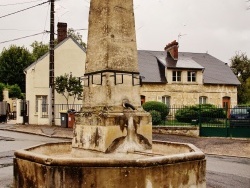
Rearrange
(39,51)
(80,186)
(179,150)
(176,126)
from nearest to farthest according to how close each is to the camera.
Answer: (80,186), (179,150), (176,126), (39,51)

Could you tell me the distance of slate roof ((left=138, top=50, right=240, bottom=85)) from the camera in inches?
1404

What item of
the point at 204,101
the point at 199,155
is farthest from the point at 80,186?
the point at 204,101

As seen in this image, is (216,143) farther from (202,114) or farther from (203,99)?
(203,99)

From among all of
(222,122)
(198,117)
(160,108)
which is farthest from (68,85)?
(222,122)

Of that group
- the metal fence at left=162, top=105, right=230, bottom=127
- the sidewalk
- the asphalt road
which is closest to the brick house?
the metal fence at left=162, top=105, right=230, bottom=127

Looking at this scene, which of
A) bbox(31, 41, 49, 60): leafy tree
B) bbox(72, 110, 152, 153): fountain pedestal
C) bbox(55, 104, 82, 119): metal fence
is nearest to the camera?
bbox(72, 110, 152, 153): fountain pedestal

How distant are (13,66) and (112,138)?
165 ft

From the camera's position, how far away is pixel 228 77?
38.5 metres

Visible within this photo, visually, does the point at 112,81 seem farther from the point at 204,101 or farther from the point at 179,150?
the point at 204,101

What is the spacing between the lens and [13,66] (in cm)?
5403

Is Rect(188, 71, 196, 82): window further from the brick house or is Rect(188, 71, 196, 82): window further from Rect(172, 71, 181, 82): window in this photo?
Rect(172, 71, 181, 82): window

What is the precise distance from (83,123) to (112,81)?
995 mm

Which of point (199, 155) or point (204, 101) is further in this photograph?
point (204, 101)

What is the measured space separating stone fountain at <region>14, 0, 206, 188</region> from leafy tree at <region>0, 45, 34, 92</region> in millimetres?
48158
